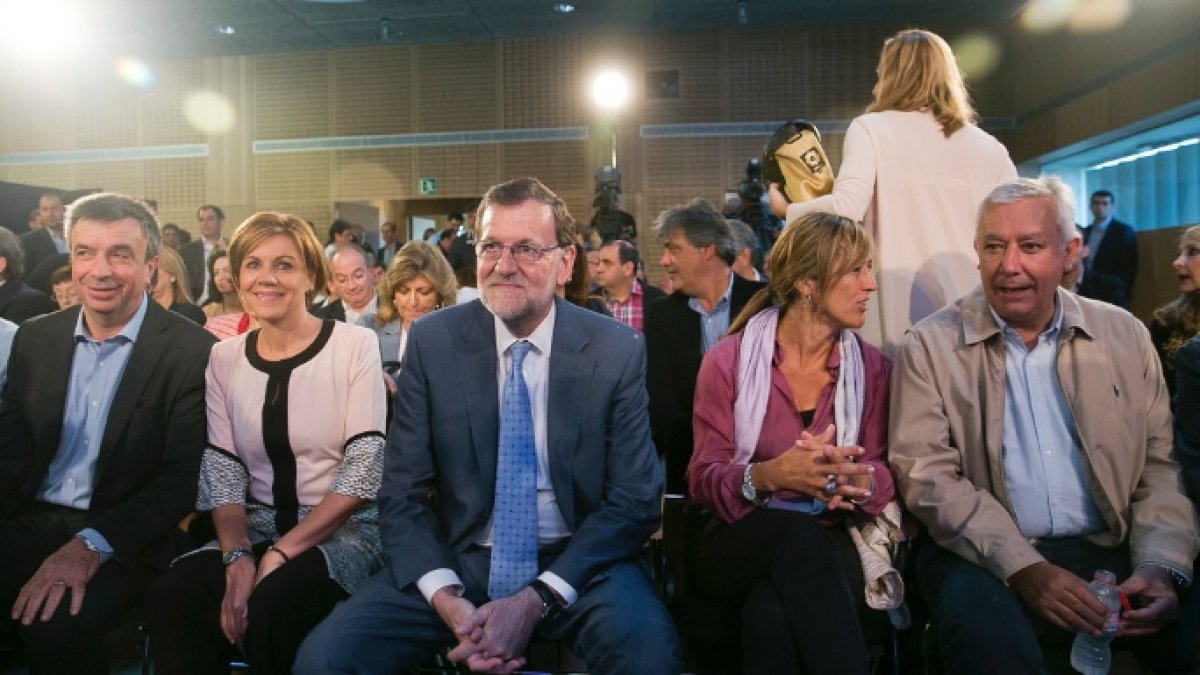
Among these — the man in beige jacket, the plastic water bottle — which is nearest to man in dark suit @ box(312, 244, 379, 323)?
the man in beige jacket

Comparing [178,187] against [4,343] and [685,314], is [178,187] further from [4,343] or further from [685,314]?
[685,314]

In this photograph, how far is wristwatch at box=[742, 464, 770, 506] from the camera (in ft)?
6.63

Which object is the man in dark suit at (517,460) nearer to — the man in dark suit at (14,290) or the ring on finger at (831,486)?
the ring on finger at (831,486)

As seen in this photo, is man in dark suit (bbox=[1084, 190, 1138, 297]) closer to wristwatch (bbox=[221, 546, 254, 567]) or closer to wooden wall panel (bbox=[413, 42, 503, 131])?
wooden wall panel (bbox=[413, 42, 503, 131])

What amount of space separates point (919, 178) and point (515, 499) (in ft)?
4.48

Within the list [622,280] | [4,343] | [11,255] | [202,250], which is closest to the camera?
[4,343]

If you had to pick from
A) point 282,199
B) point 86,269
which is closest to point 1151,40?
point 86,269

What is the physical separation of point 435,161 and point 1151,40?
775 centimetres

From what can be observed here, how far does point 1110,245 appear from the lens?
802 centimetres

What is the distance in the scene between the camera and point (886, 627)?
6.55 ft

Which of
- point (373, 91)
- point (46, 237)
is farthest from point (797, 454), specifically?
point (373, 91)

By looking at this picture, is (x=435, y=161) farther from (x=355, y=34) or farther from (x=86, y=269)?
(x=86, y=269)

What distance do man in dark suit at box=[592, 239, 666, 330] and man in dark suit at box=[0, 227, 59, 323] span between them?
2.64 m

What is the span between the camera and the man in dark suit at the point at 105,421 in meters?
2.20
